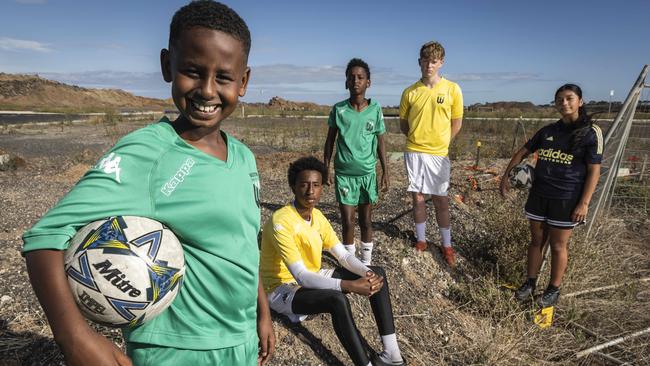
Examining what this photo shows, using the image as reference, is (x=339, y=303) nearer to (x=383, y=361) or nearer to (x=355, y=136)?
(x=383, y=361)

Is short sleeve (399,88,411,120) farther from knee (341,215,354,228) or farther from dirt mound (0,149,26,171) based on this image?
dirt mound (0,149,26,171)

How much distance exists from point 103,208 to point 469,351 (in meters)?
3.53

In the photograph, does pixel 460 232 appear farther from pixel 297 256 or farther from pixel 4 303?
pixel 4 303

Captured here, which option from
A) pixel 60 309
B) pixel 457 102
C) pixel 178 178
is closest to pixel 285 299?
pixel 178 178

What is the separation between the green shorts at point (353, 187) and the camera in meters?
4.41

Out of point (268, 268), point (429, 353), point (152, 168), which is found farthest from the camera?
point (429, 353)

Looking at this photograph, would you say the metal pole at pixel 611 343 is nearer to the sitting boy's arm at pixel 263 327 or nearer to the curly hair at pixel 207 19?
the sitting boy's arm at pixel 263 327

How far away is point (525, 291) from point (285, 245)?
287 cm

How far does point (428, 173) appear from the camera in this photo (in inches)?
193

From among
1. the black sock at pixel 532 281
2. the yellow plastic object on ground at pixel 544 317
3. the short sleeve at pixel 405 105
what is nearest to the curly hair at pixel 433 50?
the short sleeve at pixel 405 105

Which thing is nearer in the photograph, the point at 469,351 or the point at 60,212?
the point at 60,212

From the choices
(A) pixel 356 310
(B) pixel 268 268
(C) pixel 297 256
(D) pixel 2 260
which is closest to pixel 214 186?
(C) pixel 297 256

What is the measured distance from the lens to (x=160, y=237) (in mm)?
1263

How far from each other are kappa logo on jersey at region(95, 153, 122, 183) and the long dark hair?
4.13 m
